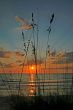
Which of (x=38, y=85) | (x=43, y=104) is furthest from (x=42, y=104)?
(x=38, y=85)

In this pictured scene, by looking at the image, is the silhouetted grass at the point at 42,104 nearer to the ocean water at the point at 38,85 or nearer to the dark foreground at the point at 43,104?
the dark foreground at the point at 43,104

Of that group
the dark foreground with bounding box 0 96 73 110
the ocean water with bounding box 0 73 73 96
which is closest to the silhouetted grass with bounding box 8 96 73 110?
the dark foreground with bounding box 0 96 73 110

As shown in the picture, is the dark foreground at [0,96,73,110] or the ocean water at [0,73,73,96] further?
Answer: the ocean water at [0,73,73,96]

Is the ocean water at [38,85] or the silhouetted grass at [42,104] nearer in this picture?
the silhouetted grass at [42,104]

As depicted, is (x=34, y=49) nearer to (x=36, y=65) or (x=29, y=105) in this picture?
(x=36, y=65)

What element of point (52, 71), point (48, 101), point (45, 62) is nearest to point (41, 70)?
point (45, 62)

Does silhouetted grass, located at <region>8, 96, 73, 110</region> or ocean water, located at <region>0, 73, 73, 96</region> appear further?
ocean water, located at <region>0, 73, 73, 96</region>

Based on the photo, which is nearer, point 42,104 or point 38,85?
point 42,104

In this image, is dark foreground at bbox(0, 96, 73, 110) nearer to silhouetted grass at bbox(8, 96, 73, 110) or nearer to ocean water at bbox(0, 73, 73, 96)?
silhouetted grass at bbox(8, 96, 73, 110)

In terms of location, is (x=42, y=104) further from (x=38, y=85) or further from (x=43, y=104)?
(x=38, y=85)

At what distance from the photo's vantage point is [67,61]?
25.5 feet

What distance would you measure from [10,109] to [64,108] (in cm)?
117

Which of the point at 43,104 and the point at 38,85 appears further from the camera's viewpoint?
the point at 38,85

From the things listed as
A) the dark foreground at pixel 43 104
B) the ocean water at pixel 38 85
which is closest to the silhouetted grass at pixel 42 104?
the dark foreground at pixel 43 104
